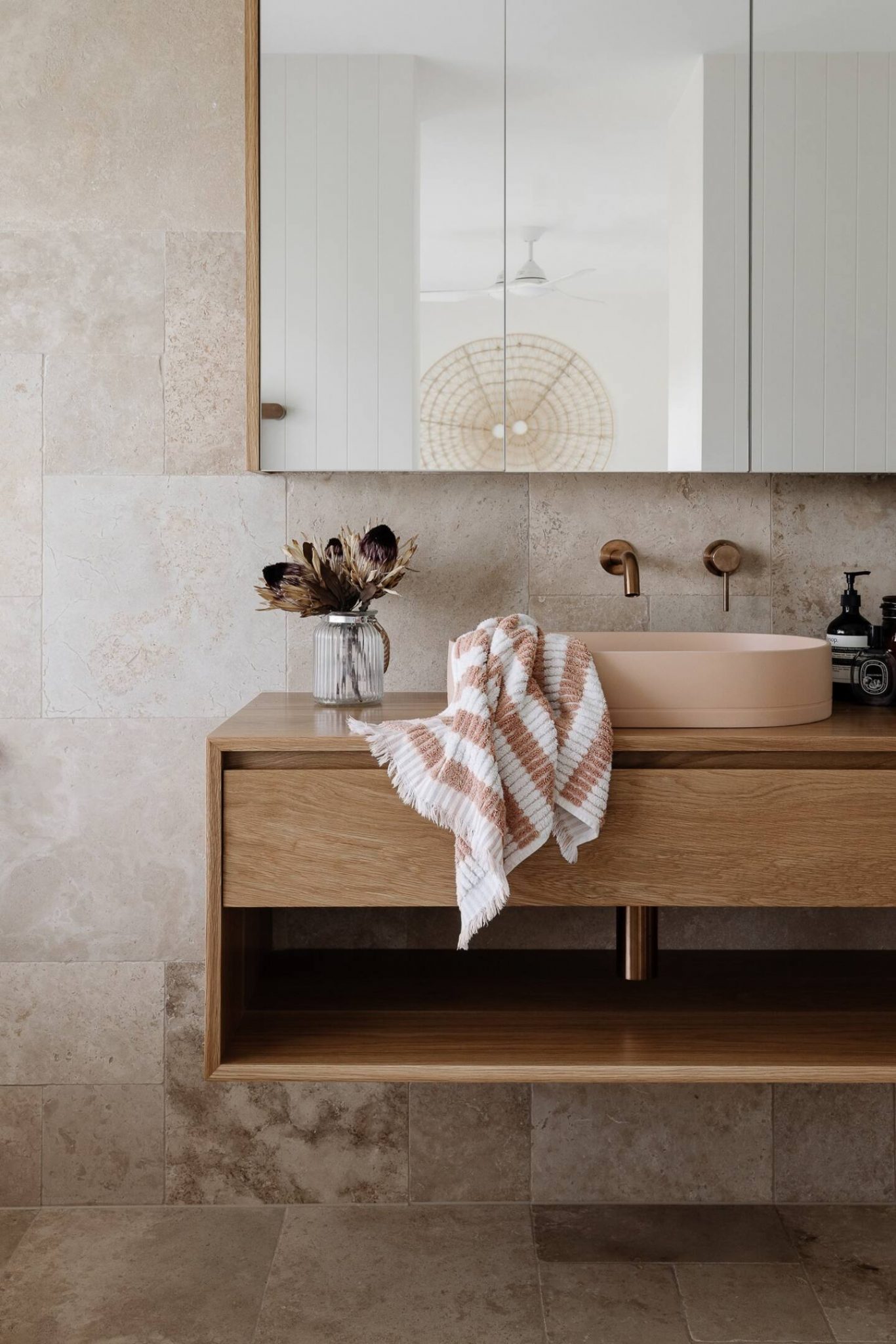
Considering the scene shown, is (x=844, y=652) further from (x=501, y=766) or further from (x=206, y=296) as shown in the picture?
(x=206, y=296)

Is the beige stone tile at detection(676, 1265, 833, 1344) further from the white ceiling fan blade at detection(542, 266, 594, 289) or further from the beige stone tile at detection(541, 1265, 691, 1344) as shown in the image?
the white ceiling fan blade at detection(542, 266, 594, 289)

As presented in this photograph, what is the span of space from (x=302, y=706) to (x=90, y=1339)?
0.94 m

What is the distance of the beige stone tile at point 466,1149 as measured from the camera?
1945mm

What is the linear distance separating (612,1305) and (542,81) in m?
1.92

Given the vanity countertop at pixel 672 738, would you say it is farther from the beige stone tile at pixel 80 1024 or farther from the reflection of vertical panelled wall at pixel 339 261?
the beige stone tile at pixel 80 1024

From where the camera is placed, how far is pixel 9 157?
6.17 ft

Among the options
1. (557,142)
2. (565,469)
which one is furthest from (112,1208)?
(557,142)

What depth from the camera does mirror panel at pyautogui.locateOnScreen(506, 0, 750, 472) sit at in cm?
183

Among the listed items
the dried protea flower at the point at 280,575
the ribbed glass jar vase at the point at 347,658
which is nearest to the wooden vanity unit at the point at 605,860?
the ribbed glass jar vase at the point at 347,658

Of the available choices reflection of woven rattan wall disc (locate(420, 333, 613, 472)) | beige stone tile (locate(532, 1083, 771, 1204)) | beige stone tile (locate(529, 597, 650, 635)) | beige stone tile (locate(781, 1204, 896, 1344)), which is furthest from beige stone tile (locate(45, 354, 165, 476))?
beige stone tile (locate(781, 1204, 896, 1344))

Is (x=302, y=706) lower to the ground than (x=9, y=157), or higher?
lower

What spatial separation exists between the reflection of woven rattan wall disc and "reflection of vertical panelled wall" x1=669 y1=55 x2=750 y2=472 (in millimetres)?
142

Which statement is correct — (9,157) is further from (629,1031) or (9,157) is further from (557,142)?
(629,1031)

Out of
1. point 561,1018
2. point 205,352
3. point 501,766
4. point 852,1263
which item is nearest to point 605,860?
point 501,766
